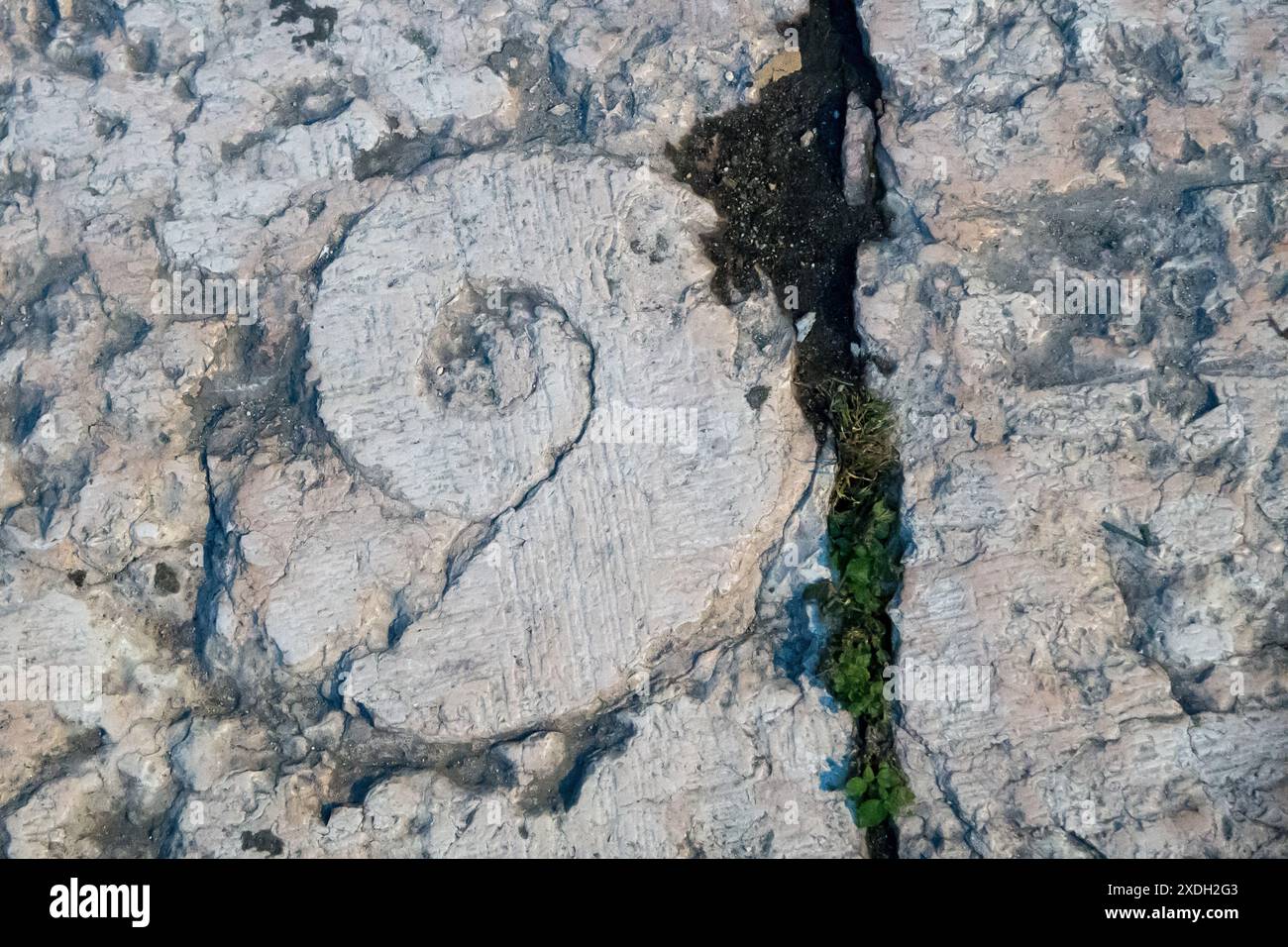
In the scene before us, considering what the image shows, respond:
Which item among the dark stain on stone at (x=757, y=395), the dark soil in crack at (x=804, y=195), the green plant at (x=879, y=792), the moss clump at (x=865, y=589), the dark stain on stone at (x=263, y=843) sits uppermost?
the dark soil in crack at (x=804, y=195)

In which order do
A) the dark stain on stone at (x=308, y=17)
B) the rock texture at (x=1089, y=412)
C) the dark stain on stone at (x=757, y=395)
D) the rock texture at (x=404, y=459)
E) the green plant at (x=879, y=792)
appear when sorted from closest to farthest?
the rock texture at (x=1089, y=412), the green plant at (x=879, y=792), the rock texture at (x=404, y=459), the dark stain on stone at (x=757, y=395), the dark stain on stone at (x=308, y=17)

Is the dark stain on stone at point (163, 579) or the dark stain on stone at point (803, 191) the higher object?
the dark stain on stone at point (803, 191)

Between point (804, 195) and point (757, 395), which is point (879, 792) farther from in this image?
point (804, 195)

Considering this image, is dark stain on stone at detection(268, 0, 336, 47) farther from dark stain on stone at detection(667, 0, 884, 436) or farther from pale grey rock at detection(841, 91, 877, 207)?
pale grey rock at detection(841, 91, 877, 207)

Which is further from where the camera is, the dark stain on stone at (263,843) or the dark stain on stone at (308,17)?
the dark stain on stone at (308,17)

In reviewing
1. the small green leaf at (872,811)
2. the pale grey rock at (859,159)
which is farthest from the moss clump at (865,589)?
the pale grey rock at (859,159)

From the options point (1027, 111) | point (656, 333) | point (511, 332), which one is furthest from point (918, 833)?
point (1027, 111)

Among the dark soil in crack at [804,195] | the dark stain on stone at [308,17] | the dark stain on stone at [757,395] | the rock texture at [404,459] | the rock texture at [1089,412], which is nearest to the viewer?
the rock texture at [1089,412]

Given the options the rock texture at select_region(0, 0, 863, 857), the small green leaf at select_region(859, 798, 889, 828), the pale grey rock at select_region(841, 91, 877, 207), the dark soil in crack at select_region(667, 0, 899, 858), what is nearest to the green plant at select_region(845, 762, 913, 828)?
the small green leaf at select_region(859, 798, 889, 828)

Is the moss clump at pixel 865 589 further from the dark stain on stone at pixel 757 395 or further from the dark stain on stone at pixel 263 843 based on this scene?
the dark stain on stone at pixel 263 843
